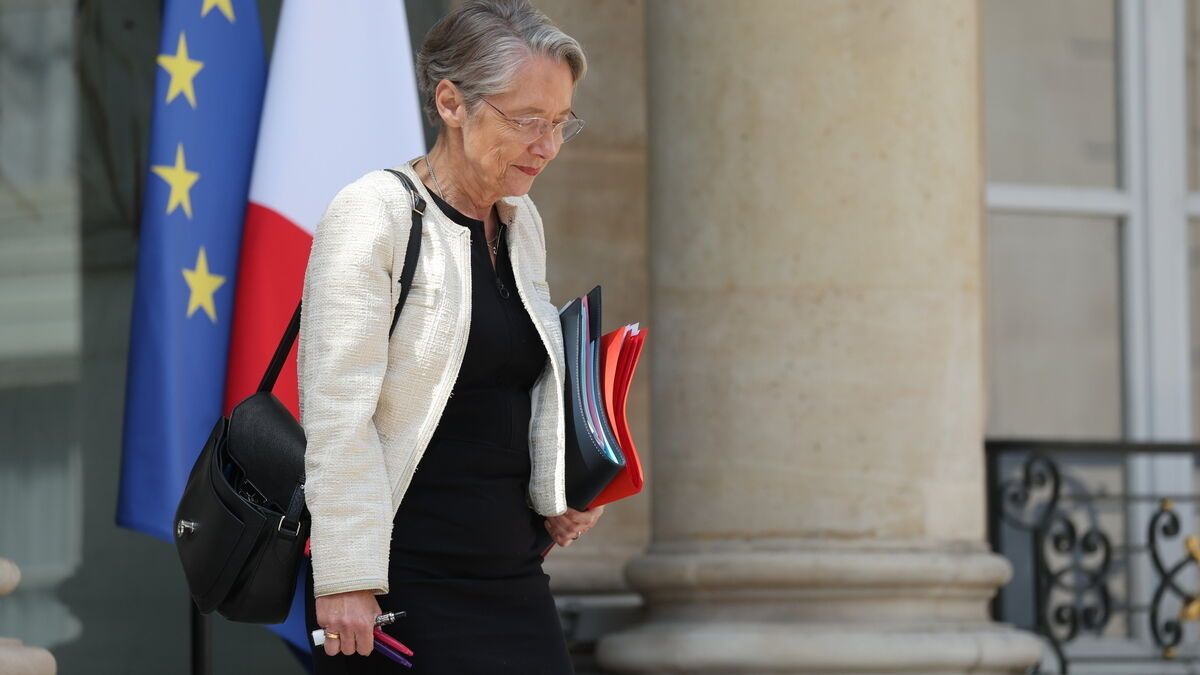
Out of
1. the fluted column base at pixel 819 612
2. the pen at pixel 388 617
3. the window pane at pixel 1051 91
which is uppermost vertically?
the window pane at pixel 1051 91

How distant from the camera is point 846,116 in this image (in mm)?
5680

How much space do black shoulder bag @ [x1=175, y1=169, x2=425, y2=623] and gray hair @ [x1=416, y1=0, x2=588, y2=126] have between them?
21 centimetres

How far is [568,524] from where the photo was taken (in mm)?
3129

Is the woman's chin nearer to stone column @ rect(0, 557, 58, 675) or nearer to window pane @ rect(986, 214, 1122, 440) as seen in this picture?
stone column @ rect(0, 557, 58, 675)

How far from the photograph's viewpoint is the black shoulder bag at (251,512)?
283cm

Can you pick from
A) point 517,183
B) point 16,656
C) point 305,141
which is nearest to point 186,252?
point 305,141

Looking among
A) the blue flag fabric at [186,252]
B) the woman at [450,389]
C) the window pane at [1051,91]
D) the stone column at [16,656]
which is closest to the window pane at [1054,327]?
the window pane at [1051,91]

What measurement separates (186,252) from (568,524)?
1.97m

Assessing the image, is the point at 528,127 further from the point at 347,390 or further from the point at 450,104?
the point at 347,390

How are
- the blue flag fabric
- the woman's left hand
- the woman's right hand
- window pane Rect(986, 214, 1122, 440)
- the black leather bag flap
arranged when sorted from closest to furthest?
the woman's right hand, the black leather bag flap, the woman's left hand, the blue flag fabric, window pane Rect(986, 214, 1122, 440)

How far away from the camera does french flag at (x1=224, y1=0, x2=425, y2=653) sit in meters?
4.80

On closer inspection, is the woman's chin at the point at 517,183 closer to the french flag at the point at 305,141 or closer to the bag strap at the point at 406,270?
the bag strap at the point at 406,270

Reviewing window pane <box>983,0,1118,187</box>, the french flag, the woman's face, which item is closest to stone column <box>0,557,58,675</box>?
the french flag

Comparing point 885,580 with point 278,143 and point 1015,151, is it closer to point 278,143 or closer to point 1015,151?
point 278,143
